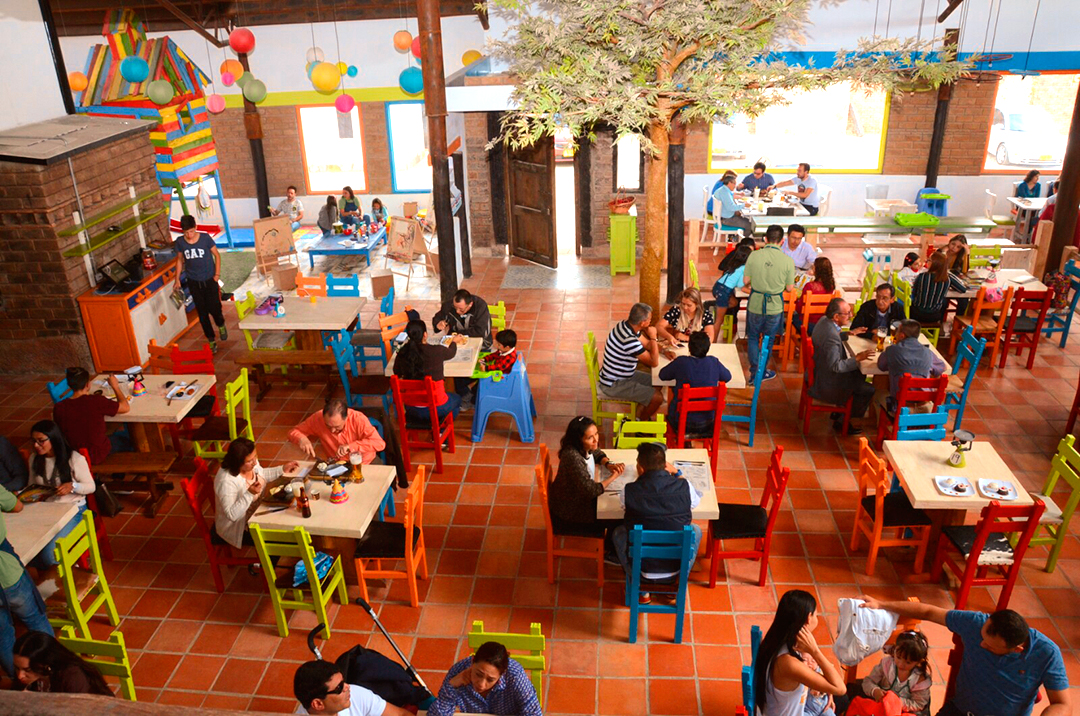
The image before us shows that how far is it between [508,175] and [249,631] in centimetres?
808

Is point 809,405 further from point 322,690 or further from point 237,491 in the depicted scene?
point 322,690

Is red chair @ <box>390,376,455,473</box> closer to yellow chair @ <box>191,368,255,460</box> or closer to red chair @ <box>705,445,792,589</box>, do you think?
yellow chair @ <box>191,368,255,460</box>

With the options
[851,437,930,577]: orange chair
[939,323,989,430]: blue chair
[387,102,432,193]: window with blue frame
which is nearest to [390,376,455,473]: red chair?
[851,437,930,577]: orange chair

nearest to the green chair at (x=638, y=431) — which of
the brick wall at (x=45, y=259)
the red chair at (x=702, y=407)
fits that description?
the red chair at (x=702, y=407)

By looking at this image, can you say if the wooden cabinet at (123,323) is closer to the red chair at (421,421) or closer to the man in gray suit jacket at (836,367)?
the red chair at (421,421)

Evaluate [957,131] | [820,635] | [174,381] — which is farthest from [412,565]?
[957,131]

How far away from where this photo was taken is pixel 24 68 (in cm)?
876

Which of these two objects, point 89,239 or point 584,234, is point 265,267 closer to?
point 89,239

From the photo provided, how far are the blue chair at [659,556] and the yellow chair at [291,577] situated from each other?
1.87 metres

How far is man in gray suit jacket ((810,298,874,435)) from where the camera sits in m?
6.68

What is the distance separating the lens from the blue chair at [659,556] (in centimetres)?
451

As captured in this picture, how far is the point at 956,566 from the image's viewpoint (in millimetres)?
4996

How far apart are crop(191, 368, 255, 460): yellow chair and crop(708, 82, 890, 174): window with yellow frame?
363 inches

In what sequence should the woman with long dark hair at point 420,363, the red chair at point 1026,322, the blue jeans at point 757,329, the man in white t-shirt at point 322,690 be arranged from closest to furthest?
the man in white t-shirt at point 322,690
the woman with long dark hair at point 420,363
the blue jeans at point 757,329
the red chair at point 1026,322
